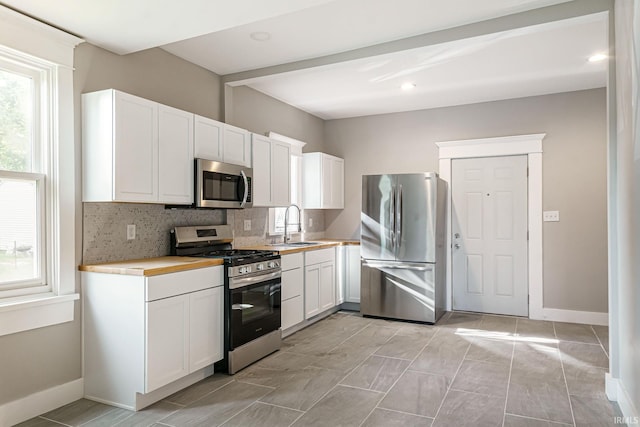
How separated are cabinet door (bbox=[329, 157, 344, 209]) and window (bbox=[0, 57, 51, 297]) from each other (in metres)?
3.69

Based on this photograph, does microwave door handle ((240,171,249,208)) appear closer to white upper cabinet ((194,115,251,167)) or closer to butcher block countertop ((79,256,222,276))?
white upper cabinet ((194,115,251,167))

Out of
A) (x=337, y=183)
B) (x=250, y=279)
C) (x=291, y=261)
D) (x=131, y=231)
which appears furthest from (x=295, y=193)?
(x=131, y=231)

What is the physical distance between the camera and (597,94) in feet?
15.8

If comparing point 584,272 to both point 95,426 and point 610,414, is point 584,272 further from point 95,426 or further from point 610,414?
point 95,426

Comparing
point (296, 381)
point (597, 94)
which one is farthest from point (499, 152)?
point (296, 381)

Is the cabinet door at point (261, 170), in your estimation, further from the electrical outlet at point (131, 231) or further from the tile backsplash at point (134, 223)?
the electrical outlet at point (131, 231)

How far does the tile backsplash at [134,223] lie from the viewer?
2.99 m

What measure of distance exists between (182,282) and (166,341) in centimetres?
39

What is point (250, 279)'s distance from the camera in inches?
136

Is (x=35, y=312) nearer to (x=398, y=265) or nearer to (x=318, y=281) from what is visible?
(x=318, y=281)

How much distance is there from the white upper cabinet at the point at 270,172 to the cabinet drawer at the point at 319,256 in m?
0.62

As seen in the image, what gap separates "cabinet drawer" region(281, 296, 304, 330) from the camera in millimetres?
4129

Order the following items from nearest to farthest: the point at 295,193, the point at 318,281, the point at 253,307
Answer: the point at 253,307
the point at 318,281
the point at 295,193

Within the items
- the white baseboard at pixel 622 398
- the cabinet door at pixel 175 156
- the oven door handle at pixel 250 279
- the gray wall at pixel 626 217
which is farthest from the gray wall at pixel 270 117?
the white baseboard at pixel 622 398
